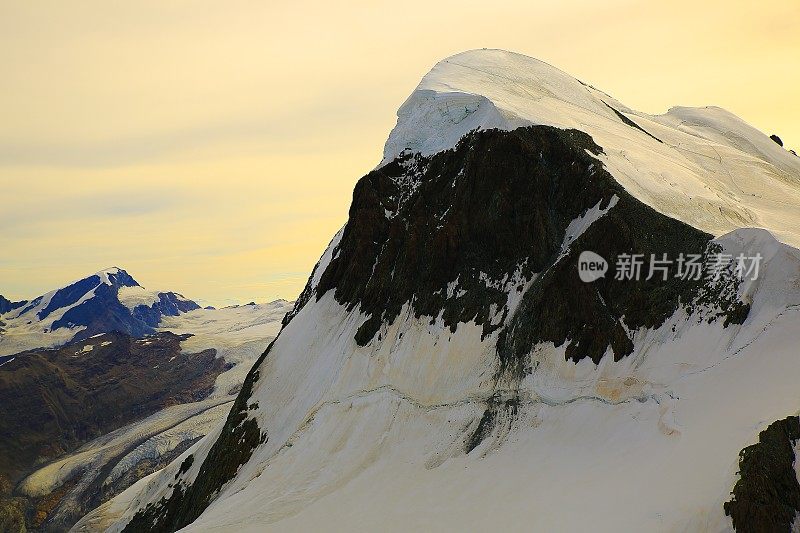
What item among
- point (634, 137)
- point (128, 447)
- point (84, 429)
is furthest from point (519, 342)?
point (84, 429)

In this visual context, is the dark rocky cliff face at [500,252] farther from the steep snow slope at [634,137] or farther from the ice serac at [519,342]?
the steep snow slope at [634,137]

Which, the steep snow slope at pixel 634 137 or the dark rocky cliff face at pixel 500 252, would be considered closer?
the dark rocky cliff face at pixel 500 252

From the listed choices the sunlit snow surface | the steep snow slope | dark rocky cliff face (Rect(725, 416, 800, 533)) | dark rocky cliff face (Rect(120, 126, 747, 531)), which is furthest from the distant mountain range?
dark rocky cliff face (Rect(725, 416, 800, 533))

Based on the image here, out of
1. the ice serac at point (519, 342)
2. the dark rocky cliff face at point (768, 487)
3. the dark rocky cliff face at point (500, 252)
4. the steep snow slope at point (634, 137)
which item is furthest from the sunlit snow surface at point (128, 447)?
the dark rocky cliff face at point (768, 487)

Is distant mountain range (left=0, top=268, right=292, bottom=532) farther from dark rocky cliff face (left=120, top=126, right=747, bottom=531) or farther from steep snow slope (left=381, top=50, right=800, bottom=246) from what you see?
steep snow slope (left=381, top=50, right=800, bottom=246)

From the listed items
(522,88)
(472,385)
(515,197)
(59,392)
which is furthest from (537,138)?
(59,392)

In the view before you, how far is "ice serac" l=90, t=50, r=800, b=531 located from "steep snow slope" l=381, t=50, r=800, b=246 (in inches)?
12.3

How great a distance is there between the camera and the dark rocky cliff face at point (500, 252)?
1270 inches

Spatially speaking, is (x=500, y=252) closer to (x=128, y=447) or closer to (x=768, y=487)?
(x=768, y=487)

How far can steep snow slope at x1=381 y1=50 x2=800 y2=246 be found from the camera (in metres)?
38.0

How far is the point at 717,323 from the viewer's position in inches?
1083

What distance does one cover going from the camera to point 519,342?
3547cm

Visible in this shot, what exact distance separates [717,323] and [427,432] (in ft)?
60.4

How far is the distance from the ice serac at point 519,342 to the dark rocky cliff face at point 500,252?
0.52 feet
